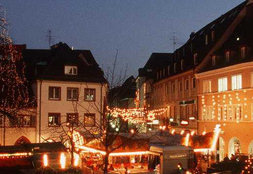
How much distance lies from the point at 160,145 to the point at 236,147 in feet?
45.6

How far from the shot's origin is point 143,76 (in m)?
73.2

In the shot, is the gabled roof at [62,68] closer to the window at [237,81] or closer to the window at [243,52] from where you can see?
the window at [237,81]

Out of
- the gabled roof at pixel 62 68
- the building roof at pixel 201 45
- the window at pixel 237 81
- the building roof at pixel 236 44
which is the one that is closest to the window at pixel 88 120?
the gabled roof at pixel 62 68

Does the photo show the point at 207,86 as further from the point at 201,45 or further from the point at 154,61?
the point at 154,61

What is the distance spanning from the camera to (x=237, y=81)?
37.8 meters

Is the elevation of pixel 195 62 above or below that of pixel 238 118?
above

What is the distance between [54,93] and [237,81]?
1739cm

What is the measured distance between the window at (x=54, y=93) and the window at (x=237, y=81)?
1651 centimetres

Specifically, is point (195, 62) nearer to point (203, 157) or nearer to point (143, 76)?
point (203, 157)

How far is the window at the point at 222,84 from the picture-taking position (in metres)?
39.7

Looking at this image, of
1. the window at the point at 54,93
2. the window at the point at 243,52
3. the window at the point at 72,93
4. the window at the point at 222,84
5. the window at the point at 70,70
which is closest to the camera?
the window at the point at 243,52

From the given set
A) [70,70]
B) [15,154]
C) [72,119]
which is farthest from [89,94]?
[15,154]

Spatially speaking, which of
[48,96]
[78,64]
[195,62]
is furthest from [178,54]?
[48,96]

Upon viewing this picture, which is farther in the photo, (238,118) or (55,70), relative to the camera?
(55,70)
